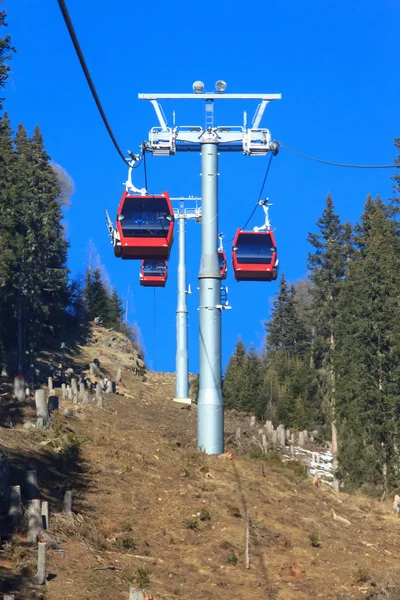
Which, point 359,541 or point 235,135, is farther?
point 235,135

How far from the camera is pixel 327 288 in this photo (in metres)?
60.8

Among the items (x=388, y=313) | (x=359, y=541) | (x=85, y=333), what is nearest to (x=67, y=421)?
(x=359, y=541)

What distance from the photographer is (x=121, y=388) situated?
1976 inches

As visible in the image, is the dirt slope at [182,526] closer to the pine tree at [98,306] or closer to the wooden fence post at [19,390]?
the wooden fence post at [19,390]

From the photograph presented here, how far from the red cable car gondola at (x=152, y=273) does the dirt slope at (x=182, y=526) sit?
14370mm

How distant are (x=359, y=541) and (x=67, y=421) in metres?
8.21

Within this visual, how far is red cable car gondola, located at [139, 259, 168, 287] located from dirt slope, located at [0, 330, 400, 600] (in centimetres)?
1437

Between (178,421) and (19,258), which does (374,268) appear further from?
(19,258)

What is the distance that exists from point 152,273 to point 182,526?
22104 mm

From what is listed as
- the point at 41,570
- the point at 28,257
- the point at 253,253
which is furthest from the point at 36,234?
the point at 41,570

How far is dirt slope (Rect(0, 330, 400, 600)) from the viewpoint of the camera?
13984mm

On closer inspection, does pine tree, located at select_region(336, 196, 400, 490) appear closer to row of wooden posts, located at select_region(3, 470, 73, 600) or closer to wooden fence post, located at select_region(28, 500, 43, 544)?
row of wooden posts, located at select_region(3, 470, 73, 600)

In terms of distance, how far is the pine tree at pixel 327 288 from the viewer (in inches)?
2321

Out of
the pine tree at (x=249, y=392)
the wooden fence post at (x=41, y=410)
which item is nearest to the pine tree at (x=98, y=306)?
the pine tree at (x=249, y=392)
